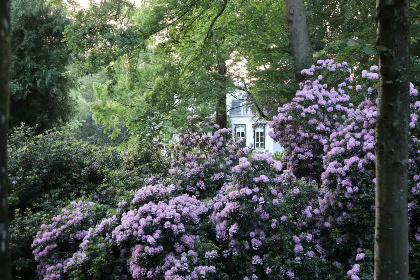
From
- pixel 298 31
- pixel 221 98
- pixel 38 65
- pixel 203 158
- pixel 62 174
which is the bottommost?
pixel 62 174

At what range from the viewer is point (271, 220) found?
13.6 feet

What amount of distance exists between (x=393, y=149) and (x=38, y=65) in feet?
53.4

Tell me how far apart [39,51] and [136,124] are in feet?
36.4

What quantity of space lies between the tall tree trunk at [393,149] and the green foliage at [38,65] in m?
15.5

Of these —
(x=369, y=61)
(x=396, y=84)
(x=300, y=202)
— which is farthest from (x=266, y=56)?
(x=396, y=84)

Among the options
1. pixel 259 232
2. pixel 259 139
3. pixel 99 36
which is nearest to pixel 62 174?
pixel 99 36

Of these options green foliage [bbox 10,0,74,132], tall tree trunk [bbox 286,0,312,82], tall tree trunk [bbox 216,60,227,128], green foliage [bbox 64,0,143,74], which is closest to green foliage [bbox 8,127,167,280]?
green foliage [bbox 64,0,143,74]

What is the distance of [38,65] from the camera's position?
631 inches

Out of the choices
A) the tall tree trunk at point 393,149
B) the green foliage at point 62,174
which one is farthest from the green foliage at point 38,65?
the tall tree trunk at point 393,149

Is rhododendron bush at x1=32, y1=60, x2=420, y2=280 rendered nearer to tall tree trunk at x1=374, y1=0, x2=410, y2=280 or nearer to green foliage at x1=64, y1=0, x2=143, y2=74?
tall tree trunk at x1=374, y1=0, x2=410, y2=280

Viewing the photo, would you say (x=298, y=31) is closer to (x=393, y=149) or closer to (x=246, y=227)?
(x=246, y=227)

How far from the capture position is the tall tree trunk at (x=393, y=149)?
7.58 ft

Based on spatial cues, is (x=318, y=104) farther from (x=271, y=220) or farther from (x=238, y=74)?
(x=238, y=74)

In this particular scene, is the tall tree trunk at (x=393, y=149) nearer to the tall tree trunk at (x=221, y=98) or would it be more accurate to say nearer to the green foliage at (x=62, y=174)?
the green foliage at (x=62, y=174)
